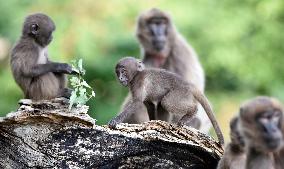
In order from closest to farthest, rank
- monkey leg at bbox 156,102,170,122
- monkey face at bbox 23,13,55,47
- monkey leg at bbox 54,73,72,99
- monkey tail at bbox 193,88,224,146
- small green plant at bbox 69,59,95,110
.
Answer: small green plant at bbox 69,59,95,110, monkey tail at bbox 193,88,224,146, monkey leg at bbox 54,73,72,99, monkey face at bbox 23,13,55,47, monkey leg at bbox 156,102,170,122

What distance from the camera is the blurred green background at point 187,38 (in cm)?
1480

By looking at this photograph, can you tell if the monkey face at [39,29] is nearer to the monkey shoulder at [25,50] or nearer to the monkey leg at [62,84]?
the monkey shoulder at [25,50]

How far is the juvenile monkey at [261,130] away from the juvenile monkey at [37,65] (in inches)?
99.7

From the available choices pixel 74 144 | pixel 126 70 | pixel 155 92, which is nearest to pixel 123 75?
pixel 126 70

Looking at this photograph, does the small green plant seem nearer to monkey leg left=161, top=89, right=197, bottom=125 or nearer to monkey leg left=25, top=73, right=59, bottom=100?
monkey leg left=25, top=73, right=59, bottom=100

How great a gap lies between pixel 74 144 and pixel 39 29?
6.37 ft

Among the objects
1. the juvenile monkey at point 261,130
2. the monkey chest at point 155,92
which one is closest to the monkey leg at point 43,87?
the monkey chest at point 155,92

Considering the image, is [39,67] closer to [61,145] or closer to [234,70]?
[61,145]

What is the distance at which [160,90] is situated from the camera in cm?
891

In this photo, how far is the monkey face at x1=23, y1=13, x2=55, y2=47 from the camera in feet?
30.3

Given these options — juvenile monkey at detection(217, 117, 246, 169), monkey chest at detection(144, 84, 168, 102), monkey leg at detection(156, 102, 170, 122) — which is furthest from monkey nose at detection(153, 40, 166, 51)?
juvenile monkey at detection(217, 117, 246, 169)

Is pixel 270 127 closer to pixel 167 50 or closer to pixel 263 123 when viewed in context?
pixel 263 123

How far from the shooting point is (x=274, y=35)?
1636 centimetres

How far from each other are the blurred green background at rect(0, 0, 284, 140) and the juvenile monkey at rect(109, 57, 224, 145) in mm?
5225
